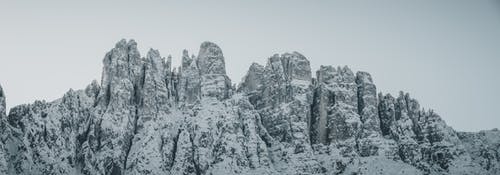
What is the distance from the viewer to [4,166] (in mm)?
192000

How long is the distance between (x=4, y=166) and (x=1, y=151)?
6.25 m

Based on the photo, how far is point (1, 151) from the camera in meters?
196
